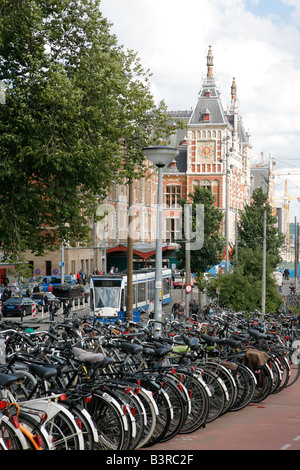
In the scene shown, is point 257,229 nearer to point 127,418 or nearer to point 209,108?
point 209,108

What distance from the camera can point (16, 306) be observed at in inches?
1441

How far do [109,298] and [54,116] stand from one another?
513 inches

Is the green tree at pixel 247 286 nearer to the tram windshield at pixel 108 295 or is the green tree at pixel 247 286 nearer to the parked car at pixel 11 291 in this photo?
the tram windshield at pixel 108 295

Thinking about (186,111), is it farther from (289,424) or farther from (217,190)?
(289,424)

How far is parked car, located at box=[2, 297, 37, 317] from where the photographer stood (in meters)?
36.4

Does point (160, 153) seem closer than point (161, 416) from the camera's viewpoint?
No

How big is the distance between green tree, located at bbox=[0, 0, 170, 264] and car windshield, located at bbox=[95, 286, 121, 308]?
907cm

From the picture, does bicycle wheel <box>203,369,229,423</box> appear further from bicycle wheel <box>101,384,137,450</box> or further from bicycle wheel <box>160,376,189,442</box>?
bicycle wheel <box>101,384,137,450</box>

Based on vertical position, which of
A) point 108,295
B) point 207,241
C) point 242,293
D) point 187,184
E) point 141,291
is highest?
point 187,184

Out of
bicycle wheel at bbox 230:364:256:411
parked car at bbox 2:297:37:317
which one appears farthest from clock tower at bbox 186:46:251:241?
bicycle wheel at bbox 230:364:256:411

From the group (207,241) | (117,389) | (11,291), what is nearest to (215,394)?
(117,389)

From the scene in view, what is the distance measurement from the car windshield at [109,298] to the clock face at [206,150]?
6008 cm

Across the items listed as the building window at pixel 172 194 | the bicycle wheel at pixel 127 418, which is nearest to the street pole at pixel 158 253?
the bicycle wheel at pixel 127 418

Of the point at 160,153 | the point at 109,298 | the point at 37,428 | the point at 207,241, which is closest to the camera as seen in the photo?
the point at 37,428
